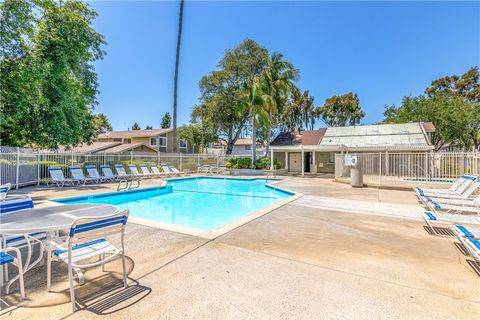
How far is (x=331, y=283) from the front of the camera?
10.2 feet

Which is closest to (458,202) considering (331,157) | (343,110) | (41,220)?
(41,220)

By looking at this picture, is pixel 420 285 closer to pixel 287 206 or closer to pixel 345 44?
pixel 287 206

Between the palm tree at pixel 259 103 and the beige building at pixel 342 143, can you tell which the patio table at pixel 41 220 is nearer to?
the beige building at pixel 342 143

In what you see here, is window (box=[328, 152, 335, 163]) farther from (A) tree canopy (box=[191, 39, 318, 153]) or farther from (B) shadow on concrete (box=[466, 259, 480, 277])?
(B) shadow on concrete (box=[466, 259, 480, 277])

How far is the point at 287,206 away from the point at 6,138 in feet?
64.7

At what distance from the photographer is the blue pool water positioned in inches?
324

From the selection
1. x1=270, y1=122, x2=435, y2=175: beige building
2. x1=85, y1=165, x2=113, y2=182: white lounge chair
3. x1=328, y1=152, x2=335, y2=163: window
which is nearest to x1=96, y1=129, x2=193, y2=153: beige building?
x1=270, y1=122, x2=435, y2=175: beige building

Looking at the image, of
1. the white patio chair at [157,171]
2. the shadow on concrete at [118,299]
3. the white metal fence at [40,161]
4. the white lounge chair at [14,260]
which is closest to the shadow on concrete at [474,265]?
the shadow on concrete at [118,299]

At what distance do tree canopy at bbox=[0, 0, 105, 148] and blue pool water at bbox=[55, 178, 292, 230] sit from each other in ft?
24.5

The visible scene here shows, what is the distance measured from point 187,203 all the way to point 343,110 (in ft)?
129

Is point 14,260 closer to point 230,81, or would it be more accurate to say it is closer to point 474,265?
point 474,265

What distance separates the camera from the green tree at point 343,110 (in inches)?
1660

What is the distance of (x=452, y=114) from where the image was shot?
1049 inches

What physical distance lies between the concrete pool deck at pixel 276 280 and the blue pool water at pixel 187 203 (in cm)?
290
